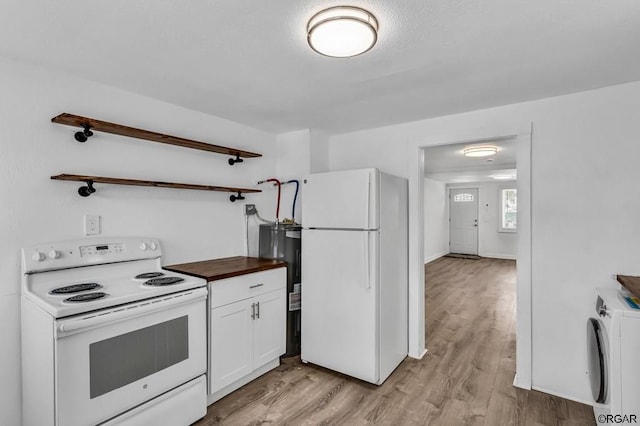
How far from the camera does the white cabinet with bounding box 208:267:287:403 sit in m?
2.29

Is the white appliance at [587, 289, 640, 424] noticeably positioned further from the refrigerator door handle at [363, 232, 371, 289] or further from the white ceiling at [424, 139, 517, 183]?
the white ceiling at [424, 139, 517, 183]

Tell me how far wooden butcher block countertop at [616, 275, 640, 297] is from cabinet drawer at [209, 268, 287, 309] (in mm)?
2374

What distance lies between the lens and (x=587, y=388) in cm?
229

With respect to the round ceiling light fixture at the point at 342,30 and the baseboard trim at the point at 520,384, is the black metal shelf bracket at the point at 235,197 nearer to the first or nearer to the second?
the round ceiling light fixture at the point at 342,30

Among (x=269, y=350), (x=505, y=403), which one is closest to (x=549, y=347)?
(x=505, y=403)

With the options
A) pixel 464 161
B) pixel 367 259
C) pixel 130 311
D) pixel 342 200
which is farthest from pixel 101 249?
pixel 464 161

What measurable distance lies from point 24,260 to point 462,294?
5.35m

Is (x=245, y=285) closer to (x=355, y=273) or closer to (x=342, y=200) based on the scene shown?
(x=355, y=273)

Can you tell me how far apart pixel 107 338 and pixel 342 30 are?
1.93 m

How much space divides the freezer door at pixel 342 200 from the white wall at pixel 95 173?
805mm

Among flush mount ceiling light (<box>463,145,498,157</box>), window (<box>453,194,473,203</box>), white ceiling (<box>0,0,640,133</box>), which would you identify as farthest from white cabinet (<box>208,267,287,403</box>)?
window (<box>453,194,473,203</box>)

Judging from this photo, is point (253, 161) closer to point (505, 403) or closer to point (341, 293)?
point (341, 293)

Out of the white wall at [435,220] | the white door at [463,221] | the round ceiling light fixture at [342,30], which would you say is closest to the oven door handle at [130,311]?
the round ceiling light fixture at [342,30]

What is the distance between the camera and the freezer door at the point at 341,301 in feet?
8.24
